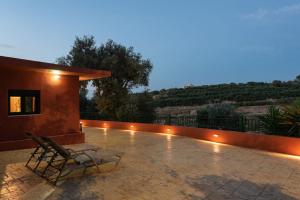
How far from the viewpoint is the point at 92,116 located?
64.1ft

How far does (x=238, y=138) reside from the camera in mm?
10062

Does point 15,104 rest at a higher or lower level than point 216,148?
higher

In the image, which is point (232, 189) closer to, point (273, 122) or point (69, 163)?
point (69, 163)

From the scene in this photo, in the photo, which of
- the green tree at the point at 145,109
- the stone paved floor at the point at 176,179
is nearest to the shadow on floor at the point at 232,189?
the stone paved floor at the point at 176,179

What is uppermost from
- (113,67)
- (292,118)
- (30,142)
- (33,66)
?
(113,67)

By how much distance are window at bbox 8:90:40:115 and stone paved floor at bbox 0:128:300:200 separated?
1.74 metres

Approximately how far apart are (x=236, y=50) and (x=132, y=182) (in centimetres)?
15666

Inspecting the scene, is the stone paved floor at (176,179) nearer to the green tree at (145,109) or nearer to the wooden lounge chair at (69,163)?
the wooden lounge chair at (69,163)

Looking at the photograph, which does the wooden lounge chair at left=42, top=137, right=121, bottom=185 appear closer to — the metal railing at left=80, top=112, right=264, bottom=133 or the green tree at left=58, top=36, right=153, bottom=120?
the metal railing at left=80, top=112, right=264, bottom=133

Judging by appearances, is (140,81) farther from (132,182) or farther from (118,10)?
(118,10)

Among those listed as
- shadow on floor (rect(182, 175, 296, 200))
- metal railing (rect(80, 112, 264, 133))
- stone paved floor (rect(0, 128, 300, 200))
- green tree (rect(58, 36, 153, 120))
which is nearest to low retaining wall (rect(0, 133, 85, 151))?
stone paved floor (rect(0, 128, 300, 200))

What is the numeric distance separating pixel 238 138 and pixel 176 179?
200 inches

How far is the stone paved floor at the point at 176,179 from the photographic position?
4.91 meters

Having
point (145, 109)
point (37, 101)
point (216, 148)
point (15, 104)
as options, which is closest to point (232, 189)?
point (216, 148)
